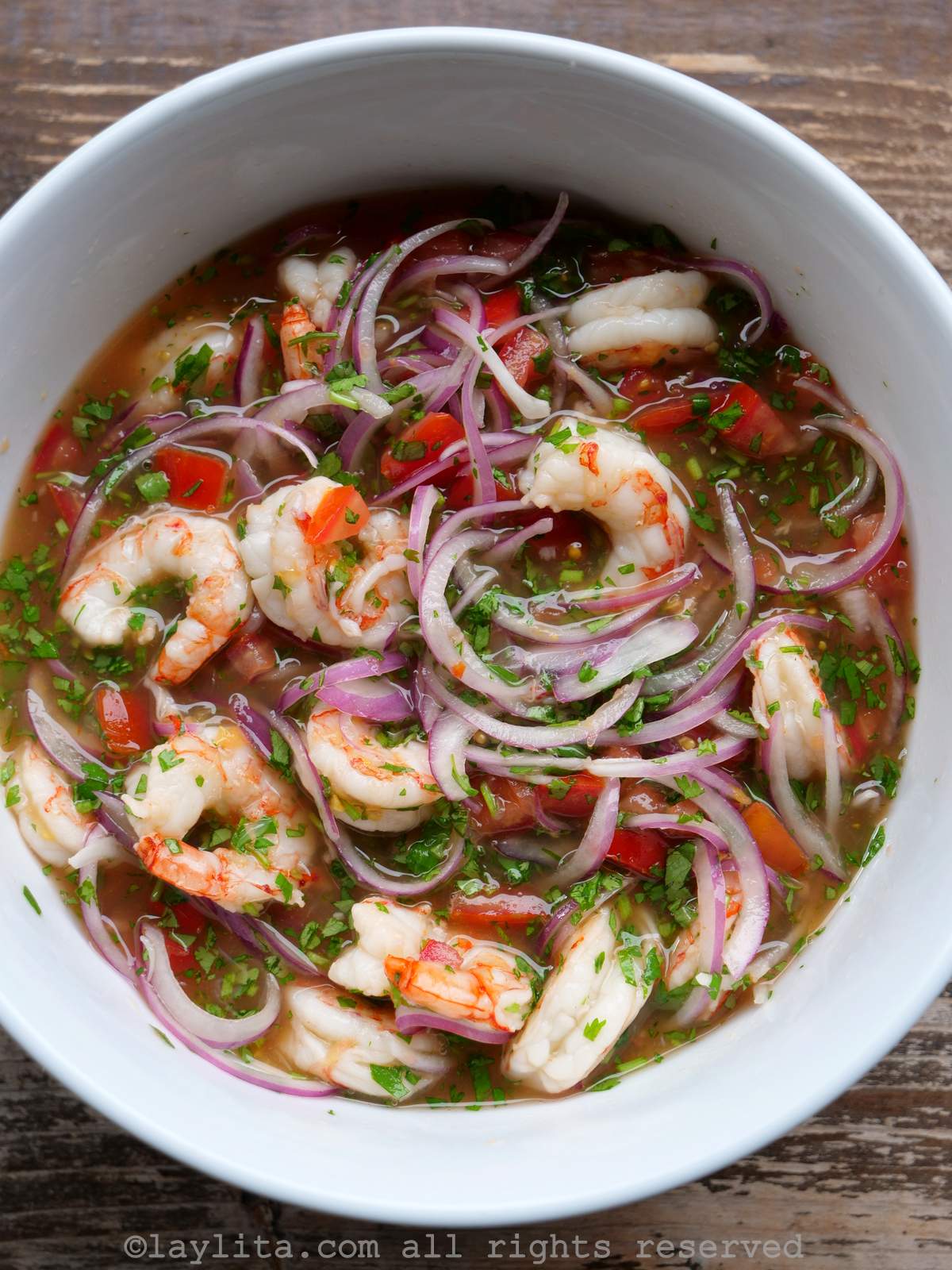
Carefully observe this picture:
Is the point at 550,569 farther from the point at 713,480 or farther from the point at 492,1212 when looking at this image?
the point at 492,1212

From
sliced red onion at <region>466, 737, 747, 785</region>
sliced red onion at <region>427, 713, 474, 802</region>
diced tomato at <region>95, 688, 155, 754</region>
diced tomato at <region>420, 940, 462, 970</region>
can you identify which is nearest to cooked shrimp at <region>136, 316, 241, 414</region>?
diced tomato at <region>95, 688, 155, 754</region>

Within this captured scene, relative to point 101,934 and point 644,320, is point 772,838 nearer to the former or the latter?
point 644,320

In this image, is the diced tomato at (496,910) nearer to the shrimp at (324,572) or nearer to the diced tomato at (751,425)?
the shrimp at (324,572)

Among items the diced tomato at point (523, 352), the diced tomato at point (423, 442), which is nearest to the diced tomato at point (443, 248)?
the diced tomato at point (523, 352)

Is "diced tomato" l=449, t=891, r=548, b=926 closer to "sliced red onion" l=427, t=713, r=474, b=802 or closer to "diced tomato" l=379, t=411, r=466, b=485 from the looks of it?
"sliced red onion" l=427, t=713, r=474, b=802

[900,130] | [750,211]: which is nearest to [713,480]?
[750,211]

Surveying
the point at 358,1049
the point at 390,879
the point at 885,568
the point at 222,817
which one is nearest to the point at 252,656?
the point at 222,817
